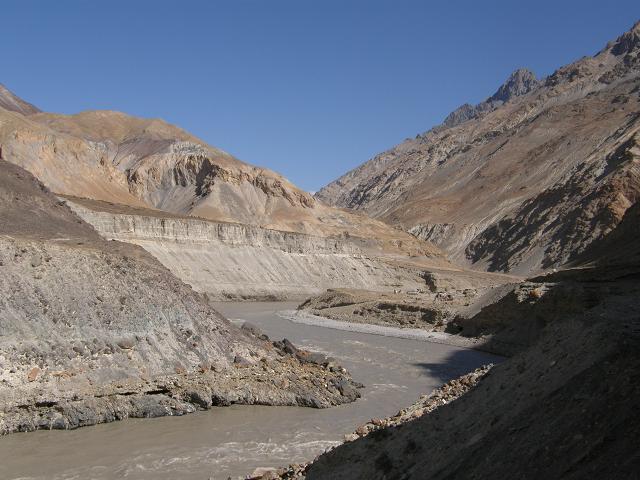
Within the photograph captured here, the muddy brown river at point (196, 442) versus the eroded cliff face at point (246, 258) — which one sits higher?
the eroded cliff face at point (246, 258)

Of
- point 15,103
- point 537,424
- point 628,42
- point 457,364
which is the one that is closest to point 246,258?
point 457,364

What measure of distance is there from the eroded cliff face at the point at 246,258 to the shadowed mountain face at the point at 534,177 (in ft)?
84.7

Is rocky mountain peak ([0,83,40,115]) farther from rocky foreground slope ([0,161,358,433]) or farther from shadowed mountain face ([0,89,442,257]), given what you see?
rocky foreground slope ([0,161,358,433])

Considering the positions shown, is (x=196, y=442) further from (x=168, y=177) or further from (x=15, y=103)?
(x=15, y=103)

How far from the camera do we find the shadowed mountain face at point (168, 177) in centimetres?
7850

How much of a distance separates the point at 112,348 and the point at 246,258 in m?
46.6

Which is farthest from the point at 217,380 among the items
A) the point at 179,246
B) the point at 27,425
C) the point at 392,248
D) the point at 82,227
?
the point at 392,248

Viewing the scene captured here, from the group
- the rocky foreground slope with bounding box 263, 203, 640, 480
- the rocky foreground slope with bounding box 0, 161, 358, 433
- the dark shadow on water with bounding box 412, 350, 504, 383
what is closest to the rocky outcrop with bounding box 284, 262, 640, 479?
the rocky foreground slope with bounding box 263, 203, 640, 480

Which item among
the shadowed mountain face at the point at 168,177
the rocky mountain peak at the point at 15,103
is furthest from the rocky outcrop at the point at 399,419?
the rocky mountain peak at the point at 15,103

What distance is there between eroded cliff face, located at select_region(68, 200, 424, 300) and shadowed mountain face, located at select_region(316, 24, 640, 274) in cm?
2580

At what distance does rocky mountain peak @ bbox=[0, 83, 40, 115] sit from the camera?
147125 mm

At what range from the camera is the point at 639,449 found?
5117mm

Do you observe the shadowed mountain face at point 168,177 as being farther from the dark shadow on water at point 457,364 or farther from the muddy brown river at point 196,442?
the muddy brown river at point 196,442

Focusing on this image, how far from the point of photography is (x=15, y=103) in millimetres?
154500
